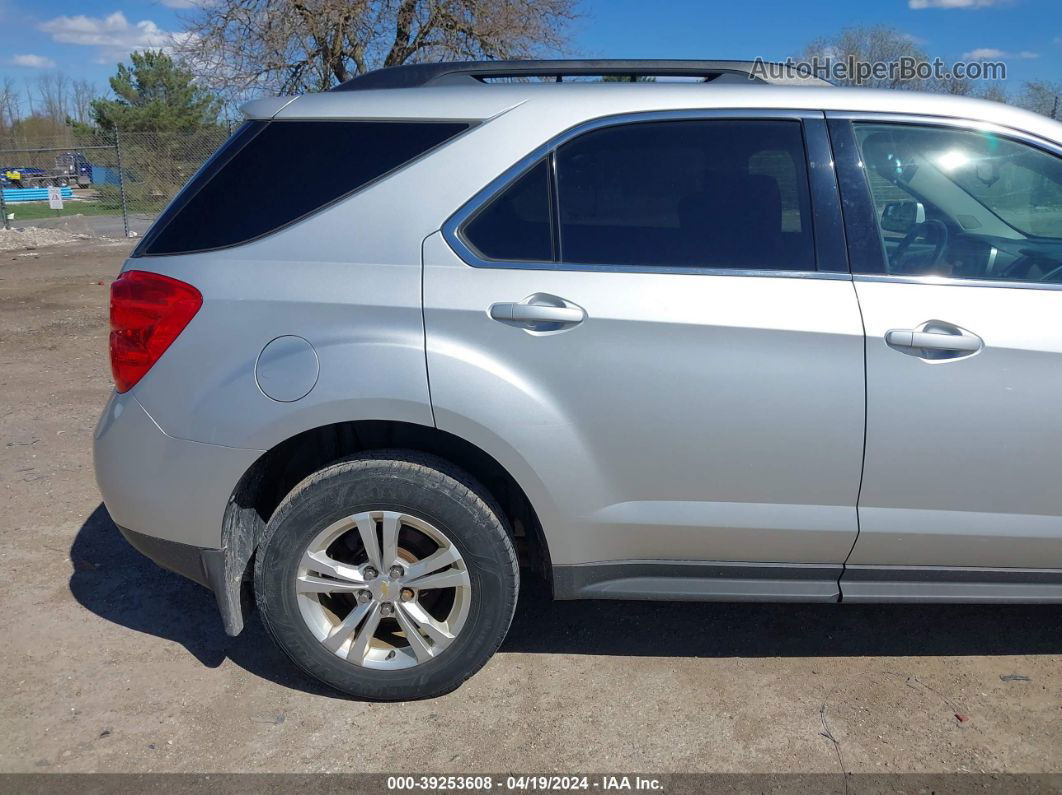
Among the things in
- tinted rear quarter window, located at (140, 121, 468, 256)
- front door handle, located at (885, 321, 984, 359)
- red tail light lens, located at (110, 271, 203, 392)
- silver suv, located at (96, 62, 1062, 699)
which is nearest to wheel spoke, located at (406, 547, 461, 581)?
silver suv, located at (96, 62, 1062, 699)

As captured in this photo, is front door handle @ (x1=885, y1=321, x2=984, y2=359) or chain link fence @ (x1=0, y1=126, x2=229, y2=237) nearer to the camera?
front door handle @ (x1=885, y1=321, x2=984, y2=359)

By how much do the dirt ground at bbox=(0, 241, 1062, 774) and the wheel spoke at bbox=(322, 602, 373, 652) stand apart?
25 centimetres

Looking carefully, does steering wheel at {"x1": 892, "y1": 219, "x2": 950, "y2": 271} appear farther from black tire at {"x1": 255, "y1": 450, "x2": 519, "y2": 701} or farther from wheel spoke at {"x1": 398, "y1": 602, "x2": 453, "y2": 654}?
wheel spoke at {"x1": 398, "y1": 602, "x2": 453, "y2": 654}

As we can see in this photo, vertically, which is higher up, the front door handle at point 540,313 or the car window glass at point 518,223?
the car window glass at point 518,223

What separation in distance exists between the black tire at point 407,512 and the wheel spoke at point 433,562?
0.11 ft

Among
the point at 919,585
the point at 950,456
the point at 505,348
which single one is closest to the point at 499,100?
the point at 505,348

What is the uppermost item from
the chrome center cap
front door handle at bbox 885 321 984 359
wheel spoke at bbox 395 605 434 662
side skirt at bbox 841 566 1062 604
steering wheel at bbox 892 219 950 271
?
steering wheel at bbox 892 219 950 271

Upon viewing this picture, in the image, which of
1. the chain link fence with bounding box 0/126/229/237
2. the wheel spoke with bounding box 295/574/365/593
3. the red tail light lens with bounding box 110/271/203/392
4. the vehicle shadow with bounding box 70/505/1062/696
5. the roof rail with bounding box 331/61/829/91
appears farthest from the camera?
the chain link fence with bounding box 0/126/229/237

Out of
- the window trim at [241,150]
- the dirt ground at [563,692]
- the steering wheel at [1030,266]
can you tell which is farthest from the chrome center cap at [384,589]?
the steering wheel at [1030,266]

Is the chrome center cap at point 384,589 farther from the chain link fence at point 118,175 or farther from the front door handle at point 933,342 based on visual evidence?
the chain link fence at point 118,175

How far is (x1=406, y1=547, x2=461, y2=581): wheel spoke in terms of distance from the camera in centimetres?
283

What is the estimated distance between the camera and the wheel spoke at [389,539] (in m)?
2.80

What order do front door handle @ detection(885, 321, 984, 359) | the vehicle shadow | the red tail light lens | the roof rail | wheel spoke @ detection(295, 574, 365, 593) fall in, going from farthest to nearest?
1. the vehicle shadow
2. the roof rail
3. wheel spoke @ detection(295, 574, 365, 593)
4. the red tail light lens
5. front door handle @ detection(885, 321, 984, 359)

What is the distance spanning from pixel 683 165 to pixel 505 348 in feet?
2.71
